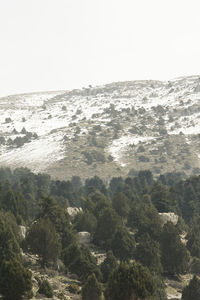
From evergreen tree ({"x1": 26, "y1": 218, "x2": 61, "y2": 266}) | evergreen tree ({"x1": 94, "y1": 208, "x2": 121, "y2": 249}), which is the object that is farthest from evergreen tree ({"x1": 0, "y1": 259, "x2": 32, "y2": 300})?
evergreen tree ({"x1": 94, "y1": 208, "x2": 121, "y2": 249})

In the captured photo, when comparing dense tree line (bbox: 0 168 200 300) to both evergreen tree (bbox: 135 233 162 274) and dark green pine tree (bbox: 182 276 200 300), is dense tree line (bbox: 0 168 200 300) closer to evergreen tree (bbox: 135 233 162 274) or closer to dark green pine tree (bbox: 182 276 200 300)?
evergreen tree (bbox: 135 233 162 274)

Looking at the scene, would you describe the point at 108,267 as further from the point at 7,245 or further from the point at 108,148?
the point at 108,148

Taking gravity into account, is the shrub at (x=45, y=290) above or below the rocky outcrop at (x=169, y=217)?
above

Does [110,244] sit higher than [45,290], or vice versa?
[45,290]

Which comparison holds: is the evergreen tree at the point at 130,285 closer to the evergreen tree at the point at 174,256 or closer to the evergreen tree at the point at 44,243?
the evergreen tree at the point at 44,243

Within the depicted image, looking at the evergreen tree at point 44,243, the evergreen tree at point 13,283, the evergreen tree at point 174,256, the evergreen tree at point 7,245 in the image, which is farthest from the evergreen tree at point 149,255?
the evergreen tree at point 13,283

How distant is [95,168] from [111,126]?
1890 inches


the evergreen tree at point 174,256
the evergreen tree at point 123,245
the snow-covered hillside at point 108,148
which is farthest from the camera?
the snow-covered hillside at point 108,148

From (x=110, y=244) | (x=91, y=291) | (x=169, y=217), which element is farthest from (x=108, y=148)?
(x=91, y=291)

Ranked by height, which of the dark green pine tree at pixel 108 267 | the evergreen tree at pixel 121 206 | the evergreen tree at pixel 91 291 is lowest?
the evergreen tree at pixel 121 206

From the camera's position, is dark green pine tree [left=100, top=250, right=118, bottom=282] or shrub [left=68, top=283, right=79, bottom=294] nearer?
shrub [left=68, top=283, right=79, bottom=294]

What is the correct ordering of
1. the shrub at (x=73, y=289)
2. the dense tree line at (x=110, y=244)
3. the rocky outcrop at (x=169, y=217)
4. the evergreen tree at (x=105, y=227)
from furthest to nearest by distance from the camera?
the rocky outcrop at (x=169, y=217) → the evergreen tree at (x=105, y=227) → the shrub at (x=73, y=289) → the dense tree line at (x=110, y=244)

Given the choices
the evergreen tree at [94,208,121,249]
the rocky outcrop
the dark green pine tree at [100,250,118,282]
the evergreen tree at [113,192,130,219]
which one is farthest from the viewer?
the evergreen tree at [113,192,130,219]

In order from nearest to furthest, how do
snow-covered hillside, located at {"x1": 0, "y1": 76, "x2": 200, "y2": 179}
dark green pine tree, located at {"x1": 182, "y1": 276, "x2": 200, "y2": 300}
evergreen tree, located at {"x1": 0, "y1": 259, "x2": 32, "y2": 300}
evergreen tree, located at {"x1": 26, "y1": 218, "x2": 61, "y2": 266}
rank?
evergreen tree, located at {"x1": 0, "y1": 259, "x2": 32, "y2": 300}, dark green pine tree, located at {"x1": 182, "y1": 276, "x2": 200, "y2": 300}, evergreen tree, located at {"x1": 26, "y1": 218, "x2": 61, "y2": 266}, snow-covered hillside, located at {"x1": 0, "y1": 76, "x2": 200, "y2": 179}
